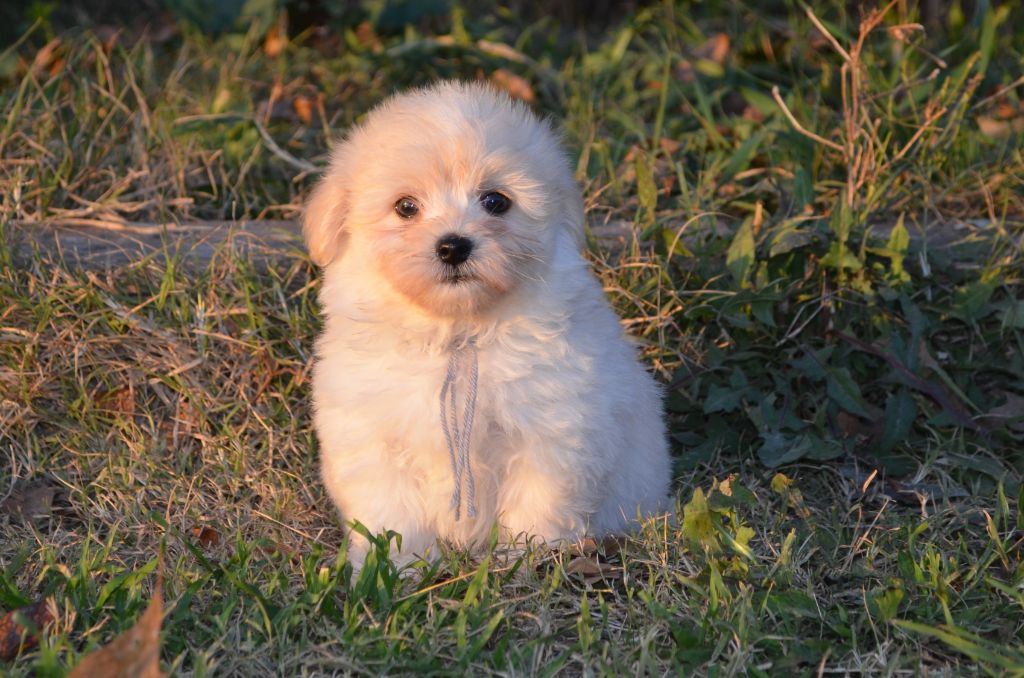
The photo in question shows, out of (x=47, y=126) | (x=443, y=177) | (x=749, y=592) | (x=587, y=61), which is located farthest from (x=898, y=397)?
(x=47, y=126)

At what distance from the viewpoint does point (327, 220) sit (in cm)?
296

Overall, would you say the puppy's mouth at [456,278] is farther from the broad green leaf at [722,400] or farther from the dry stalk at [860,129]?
the dry stalk at [860,129]

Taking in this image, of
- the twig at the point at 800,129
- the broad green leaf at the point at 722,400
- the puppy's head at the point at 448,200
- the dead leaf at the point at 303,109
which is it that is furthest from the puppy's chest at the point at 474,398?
the dead leaf at the point at 303,109

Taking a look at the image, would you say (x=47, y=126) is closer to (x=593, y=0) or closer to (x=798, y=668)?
(x=798, y=668)

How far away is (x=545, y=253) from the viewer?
289 centimetres

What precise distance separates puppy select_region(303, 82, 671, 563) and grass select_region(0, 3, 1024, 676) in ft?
0.55

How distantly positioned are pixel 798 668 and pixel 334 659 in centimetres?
102

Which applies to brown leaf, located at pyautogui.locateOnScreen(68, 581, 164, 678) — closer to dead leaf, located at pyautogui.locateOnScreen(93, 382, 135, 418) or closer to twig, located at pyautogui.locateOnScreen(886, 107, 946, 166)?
dead leaf, located at pyautogui.locateOnScreen(93, 382, 135, 418)

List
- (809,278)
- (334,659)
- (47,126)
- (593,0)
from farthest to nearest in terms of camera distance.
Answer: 1. (593,0)
2. (47,126)
3. (809,278)
4. (334,659)

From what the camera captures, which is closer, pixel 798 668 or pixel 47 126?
pixel 798 668

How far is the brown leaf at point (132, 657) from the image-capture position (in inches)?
81.7

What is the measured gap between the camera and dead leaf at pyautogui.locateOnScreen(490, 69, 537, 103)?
5492 mm

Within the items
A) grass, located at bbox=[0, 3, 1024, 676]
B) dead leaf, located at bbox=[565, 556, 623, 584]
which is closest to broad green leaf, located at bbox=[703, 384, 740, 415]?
grass, located at bbox=[0, 3, 1024, 676]

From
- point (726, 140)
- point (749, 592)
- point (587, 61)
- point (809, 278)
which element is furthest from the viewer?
point (587, 61)
